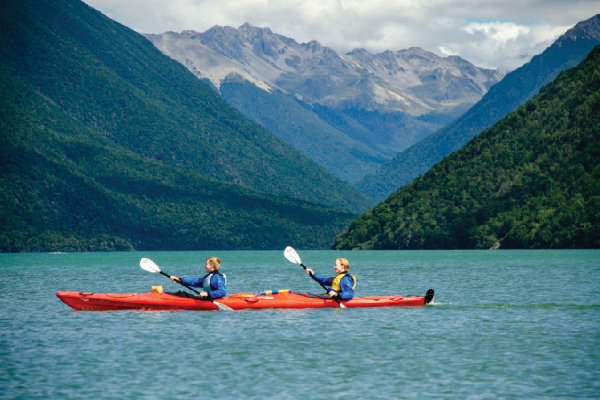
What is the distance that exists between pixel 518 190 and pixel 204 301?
401 feet

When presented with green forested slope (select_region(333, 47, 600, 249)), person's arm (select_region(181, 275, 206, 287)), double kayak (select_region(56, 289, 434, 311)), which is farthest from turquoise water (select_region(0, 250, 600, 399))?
green forested slope (select_region(333, 47, 600, 249))

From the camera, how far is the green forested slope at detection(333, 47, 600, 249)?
13312cm

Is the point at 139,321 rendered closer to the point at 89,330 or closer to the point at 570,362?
the point at 89,330

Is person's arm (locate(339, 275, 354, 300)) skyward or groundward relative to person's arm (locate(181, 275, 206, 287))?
groundward

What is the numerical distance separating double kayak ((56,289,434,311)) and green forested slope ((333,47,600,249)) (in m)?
100

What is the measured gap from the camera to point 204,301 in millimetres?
33094

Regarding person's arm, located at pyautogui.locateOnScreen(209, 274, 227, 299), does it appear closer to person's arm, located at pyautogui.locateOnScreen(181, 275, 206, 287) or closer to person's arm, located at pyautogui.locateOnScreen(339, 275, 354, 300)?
person's arm, located at pyautogui.locateOnScreen(181, 275, 206, 287)

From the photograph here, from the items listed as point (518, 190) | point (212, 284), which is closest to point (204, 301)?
point (212, 284)

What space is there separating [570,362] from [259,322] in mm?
13028

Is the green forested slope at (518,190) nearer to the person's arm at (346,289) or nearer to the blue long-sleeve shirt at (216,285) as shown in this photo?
the person's arm at (346,289)

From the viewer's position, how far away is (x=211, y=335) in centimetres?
2866

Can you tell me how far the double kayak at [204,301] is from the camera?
33531 millimetres

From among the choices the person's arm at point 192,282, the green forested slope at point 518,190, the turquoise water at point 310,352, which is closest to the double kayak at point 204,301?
the turquoise water at point 310,352

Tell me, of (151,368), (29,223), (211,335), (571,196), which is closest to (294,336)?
(211,335)
